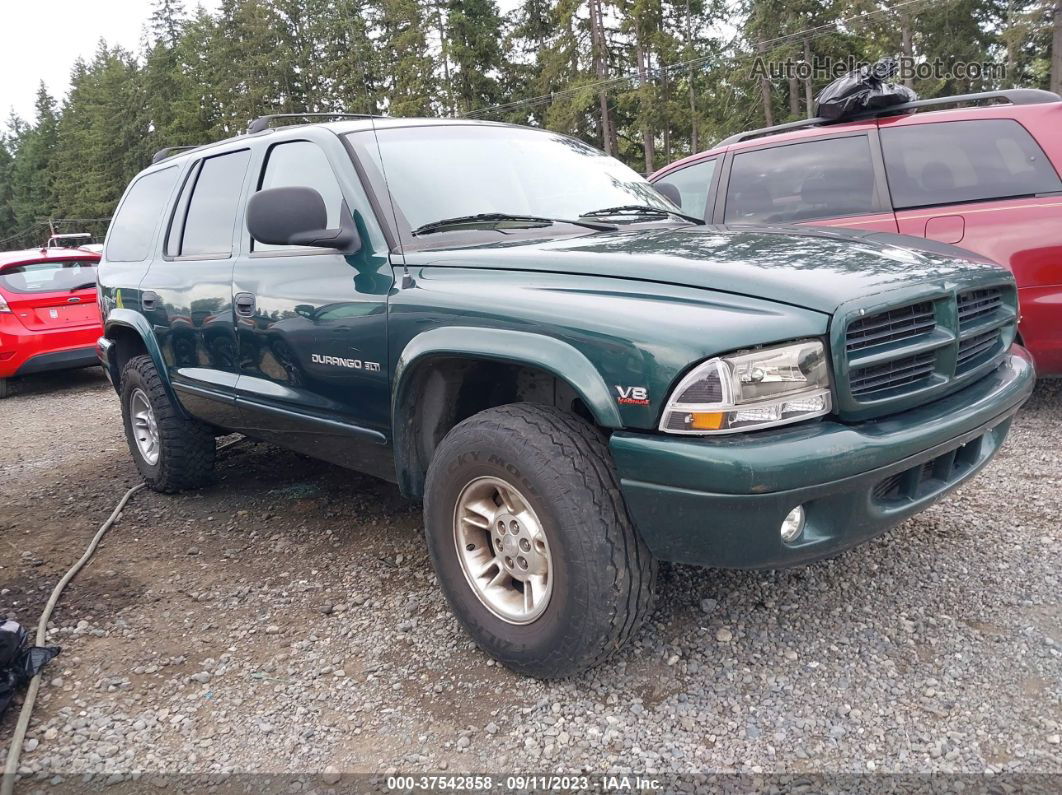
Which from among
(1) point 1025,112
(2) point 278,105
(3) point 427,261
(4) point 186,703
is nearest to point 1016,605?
(3) point 427,261

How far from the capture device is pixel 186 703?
2586 mm

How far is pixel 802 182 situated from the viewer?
508 centimetres

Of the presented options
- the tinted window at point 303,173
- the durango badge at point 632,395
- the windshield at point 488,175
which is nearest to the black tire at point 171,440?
the tinted window at point 303,173

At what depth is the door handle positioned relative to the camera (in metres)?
3.42

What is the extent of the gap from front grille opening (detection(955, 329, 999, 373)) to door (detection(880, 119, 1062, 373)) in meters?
1.92

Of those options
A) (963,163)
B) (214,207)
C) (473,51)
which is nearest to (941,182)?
(963,163)

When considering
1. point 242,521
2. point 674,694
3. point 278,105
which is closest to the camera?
point 674,694

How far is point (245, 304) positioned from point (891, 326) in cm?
258

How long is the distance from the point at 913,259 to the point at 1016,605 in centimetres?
126

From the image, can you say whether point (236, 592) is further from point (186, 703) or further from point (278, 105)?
point (278, 105)

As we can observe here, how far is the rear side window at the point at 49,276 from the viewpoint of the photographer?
8.58 meters

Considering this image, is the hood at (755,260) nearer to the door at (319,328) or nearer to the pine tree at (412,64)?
the door at (319,328)

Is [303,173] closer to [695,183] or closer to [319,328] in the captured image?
[319,328]

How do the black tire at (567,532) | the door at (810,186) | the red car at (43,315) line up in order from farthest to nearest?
the red car at (43,315), the door at (810,186), the black tire at (567,532)
